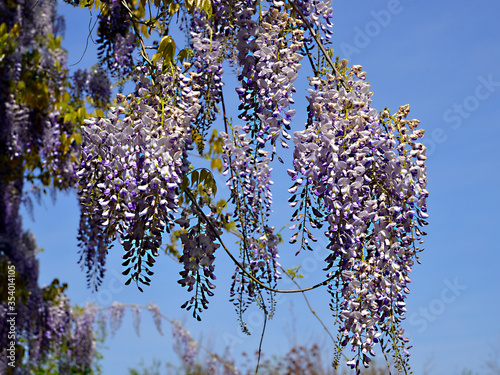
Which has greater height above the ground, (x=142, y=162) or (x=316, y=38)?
(x=316, y=38)

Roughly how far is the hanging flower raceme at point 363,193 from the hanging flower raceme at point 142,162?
420 mm

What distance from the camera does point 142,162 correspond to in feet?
6.22

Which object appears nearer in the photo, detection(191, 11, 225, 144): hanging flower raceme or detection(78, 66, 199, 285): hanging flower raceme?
detection(78, 66, 199, 285): hanging flower raceme

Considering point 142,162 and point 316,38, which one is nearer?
point 142,162

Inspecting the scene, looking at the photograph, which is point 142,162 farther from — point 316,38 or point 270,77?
point 316,38

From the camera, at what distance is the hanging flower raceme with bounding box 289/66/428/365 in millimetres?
1803

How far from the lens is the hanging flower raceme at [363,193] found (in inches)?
71.0

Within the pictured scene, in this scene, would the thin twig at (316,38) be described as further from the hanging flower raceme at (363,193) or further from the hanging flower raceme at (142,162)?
the hanging flower raceme at (142,162)

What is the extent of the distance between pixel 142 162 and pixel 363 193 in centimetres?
77

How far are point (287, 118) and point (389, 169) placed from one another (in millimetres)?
397

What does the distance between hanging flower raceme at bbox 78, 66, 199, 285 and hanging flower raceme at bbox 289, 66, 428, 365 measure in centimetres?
42

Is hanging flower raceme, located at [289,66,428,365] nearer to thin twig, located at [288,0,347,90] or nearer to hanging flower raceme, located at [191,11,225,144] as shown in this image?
thin twig, located at [288,0,347,90]

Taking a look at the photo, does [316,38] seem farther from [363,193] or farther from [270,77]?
[363,193]

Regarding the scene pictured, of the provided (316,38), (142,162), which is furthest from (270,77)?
(142,162)
